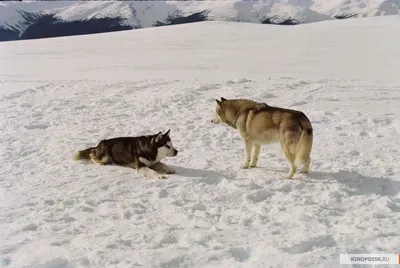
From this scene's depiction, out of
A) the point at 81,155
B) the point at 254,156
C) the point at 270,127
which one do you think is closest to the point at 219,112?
the point at 254,156

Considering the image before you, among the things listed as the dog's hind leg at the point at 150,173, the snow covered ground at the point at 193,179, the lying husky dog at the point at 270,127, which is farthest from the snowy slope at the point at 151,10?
the dog's hind leg at the point at 150,173

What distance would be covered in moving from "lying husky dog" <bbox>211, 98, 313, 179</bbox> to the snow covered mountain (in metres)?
61.0

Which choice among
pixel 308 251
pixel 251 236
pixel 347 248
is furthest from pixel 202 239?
pixel 347 248

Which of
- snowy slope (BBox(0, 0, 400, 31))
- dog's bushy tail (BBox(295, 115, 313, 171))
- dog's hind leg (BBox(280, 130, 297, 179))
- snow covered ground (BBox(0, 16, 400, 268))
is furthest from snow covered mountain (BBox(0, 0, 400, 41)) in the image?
dog's bushy tail (BBox(295, 115, 313, 171))

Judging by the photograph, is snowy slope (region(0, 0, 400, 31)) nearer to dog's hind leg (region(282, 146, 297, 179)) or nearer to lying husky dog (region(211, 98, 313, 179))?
lying husky dog (region(211, 98, 313, 179))

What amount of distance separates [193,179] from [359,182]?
8.60 feet

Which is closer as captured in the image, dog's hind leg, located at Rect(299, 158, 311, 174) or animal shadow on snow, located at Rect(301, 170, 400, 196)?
animal shadow on snow, located at Rect(301, 170, 400, 196)

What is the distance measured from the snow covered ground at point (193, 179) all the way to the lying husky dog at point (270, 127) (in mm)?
381

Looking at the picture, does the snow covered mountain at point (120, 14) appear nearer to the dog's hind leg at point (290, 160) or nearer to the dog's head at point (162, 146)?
the dog's head at point (162, 146)

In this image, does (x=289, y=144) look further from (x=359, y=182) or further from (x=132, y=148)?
(x=132, y=148)

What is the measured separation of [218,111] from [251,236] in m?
3.31

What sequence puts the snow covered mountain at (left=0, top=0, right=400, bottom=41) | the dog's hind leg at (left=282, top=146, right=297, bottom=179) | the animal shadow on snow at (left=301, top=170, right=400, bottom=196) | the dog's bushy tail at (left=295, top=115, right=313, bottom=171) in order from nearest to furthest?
1. the animal shadow on snow at (left=301, top=170, right=400, bottom=196)
2. the dog's bushy tail at (left=295, top=115, right=313, bottom=171)
3. the dog's hind leg at (left=282, top=146, right=297, bottom=179)
4. the snow covered mountain at (left=0, top=0, right=400, bottom=41)

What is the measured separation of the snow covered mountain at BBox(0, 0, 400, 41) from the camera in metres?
67.6

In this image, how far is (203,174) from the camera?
7.15 metres
